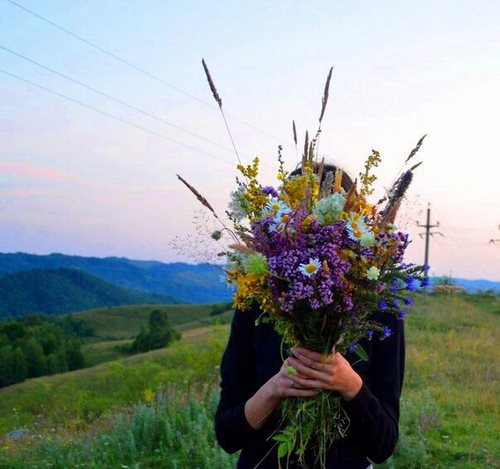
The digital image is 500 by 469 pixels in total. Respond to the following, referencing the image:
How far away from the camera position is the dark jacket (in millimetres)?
2018

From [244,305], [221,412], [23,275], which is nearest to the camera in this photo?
[244,305]

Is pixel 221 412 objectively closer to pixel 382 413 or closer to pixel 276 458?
pixel 276 458

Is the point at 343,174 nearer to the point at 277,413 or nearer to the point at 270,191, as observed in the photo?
the point at 270,191

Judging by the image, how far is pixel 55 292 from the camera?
A: 160750 mm

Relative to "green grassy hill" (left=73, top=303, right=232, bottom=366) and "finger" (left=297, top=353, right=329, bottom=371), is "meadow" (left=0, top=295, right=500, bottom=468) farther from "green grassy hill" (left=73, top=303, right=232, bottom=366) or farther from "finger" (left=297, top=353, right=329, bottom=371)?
"green grassy hill" (left=73, top=303, right=232, bottom=366)

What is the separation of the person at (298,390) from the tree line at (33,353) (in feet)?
201

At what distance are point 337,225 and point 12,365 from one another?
6301 centimetres

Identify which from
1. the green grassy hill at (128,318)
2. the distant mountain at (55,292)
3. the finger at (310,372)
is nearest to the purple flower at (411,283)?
the finger at (310,372)

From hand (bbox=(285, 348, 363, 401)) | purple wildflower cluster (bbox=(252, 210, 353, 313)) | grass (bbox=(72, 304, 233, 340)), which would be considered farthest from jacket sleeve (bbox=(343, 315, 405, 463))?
grass (bbox=(72, 304, 233, 340))

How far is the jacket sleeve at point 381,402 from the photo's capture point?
1963mm

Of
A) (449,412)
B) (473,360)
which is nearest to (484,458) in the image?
(449,412)

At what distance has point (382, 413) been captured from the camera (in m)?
2.02

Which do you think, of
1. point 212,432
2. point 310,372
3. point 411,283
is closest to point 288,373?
point 310,372

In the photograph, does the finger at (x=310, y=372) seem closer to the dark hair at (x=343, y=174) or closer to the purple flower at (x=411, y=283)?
the purple flower at (x=411, y=283)
